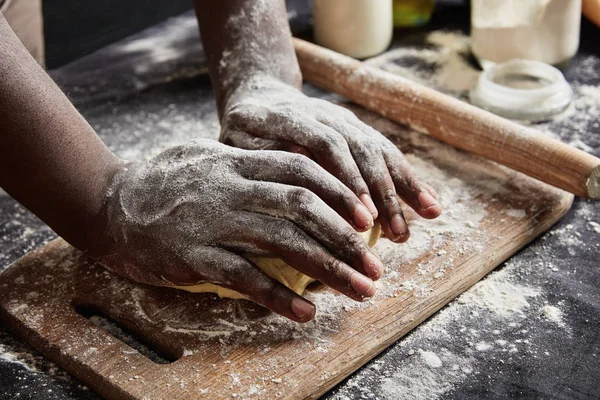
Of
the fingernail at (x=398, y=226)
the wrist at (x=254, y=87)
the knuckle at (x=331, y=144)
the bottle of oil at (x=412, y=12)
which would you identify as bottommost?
the bottle of oil at (x=412, y=12)

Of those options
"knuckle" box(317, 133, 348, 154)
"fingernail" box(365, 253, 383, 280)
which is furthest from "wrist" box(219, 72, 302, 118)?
"fingernail" box(365, 253, 383, 280)

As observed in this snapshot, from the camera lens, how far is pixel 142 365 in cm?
87

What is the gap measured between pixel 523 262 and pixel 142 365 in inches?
20.9

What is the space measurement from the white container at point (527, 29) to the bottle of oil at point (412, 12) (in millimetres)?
276

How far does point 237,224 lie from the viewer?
35.2 inches

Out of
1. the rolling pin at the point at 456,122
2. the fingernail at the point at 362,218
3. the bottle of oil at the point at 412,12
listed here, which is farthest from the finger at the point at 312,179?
the bottle of oil at the point at 412,12

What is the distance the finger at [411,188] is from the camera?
1001mm

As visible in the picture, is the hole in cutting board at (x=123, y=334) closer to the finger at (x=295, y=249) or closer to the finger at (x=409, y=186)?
the finger at (x=295, y=249)

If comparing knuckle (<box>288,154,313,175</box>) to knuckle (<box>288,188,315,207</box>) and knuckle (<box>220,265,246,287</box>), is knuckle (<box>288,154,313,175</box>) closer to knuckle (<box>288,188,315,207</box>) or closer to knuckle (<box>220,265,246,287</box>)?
knuckle (<box>288,188,315,207</box>)

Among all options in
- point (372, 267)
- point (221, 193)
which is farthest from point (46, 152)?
point (372, 267)

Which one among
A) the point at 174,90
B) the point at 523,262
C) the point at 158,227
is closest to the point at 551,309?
the point at 523,262

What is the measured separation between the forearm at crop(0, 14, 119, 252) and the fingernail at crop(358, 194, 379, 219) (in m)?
0.34

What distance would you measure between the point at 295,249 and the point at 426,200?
0.22 meters

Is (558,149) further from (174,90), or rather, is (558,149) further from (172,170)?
(174,90)
